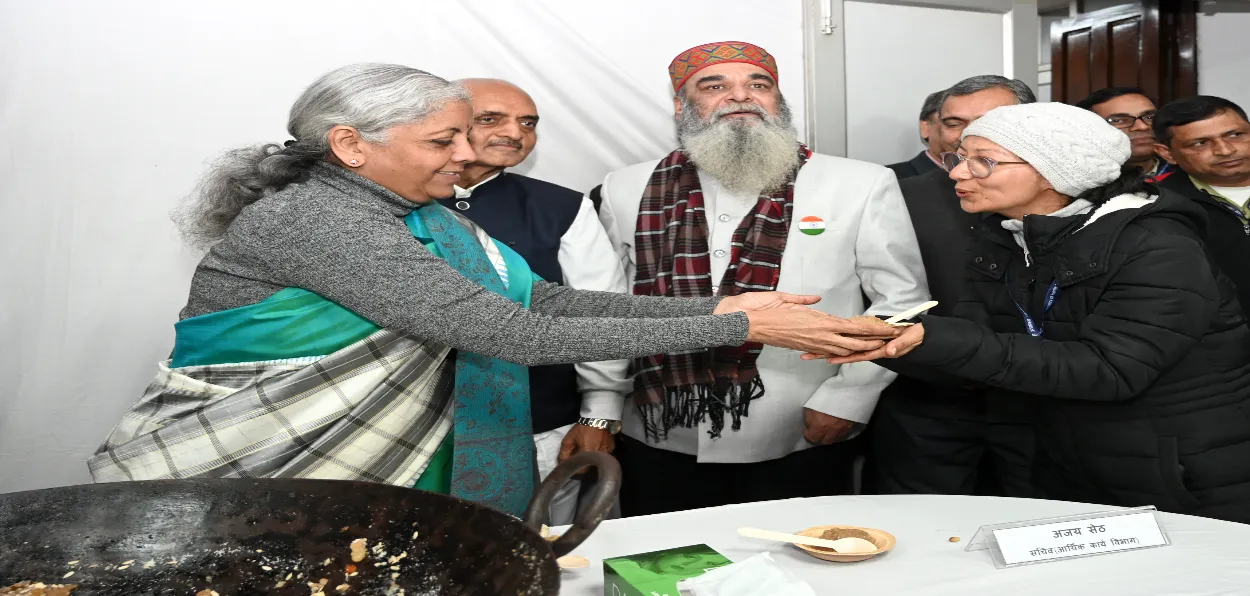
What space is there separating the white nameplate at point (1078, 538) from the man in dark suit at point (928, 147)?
6.59 ft

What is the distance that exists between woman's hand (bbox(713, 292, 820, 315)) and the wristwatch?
2.35 ft

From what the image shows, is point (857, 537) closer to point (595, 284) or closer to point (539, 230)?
point (595, 284)

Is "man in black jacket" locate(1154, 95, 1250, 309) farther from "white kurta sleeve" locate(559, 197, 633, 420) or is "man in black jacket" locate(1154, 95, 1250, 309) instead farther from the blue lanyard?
"white kurta sleeve" locate(559, 197, 633, 420)

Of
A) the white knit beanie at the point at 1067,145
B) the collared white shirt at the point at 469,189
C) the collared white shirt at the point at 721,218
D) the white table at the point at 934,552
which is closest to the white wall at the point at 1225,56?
the white knit beanie at the point at 1067,145

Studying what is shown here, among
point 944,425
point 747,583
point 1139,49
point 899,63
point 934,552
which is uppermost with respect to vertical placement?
point 1139,49

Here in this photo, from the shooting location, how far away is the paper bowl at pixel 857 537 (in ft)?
5.06

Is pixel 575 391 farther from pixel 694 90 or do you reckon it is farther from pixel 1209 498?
pixel 1209 498

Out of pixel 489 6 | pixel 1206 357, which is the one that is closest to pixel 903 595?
pixel 1206 357

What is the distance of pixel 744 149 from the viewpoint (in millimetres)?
2885

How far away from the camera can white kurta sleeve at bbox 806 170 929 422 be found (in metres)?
2.74

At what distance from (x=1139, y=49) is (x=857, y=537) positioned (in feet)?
17.7

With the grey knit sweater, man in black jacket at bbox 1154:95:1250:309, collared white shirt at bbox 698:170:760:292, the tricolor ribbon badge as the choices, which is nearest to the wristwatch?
collared white shirt at bbox 698:170:760:292

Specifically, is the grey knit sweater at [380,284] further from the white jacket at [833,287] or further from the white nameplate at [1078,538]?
the white jacket at [833,287]

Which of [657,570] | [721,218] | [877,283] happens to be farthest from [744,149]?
[657,570]
